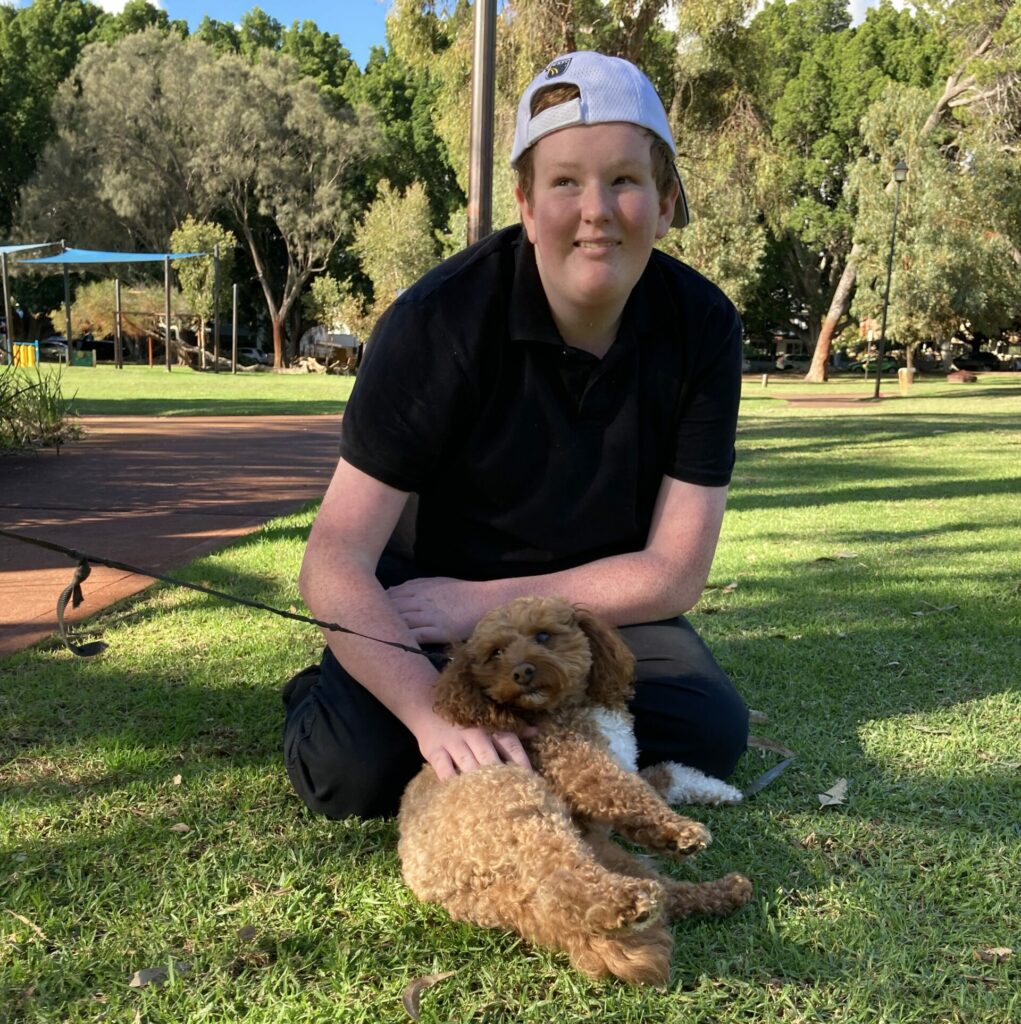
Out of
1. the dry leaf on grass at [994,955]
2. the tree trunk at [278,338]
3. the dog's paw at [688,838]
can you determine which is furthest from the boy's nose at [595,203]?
the tree trunk at [278,338]

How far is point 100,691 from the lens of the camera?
381 centimetres

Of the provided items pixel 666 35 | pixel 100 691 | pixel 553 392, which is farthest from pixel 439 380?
pixel 666 35

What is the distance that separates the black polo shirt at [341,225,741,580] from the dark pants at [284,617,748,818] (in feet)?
1.32

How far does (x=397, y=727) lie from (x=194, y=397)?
2226cm

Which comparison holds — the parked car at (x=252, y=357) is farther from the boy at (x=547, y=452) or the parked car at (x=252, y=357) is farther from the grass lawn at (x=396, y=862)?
the boy at (x=547, y=452)

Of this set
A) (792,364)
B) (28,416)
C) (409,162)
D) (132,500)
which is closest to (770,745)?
(132,500)

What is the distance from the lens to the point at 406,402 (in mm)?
2746

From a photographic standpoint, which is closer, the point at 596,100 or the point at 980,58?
the point at 596,100

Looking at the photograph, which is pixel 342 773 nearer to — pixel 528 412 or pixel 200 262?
pixel 528 412

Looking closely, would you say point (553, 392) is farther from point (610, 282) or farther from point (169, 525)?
point (169, 525)

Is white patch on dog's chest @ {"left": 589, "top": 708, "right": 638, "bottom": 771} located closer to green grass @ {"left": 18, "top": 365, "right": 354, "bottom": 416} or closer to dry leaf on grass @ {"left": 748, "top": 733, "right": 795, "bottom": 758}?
dry leaf on grass @ {"left": 748, "top": 733, "right": 795, "bottom": 758}

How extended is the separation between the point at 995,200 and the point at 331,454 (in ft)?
88.3

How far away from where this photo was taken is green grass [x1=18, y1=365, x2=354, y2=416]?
18641 millimetres

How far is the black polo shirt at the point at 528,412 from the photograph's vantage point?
277cm
